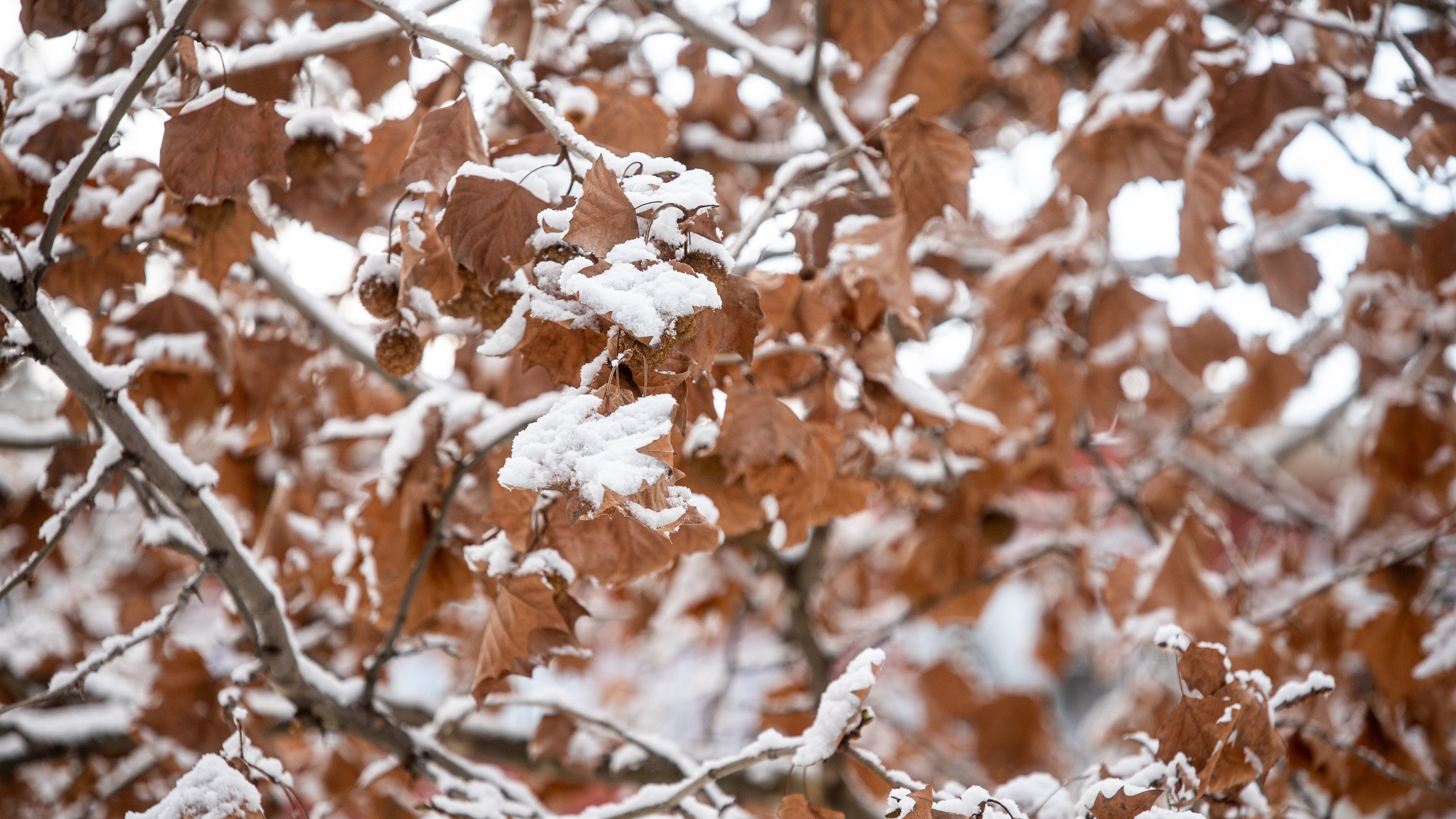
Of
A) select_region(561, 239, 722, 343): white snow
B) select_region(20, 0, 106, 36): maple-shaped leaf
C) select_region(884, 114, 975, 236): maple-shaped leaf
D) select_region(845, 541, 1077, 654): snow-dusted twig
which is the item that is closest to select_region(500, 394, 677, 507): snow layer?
select_region(561, 239, 722, 343): white snow

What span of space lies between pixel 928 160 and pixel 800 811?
28.5 inches

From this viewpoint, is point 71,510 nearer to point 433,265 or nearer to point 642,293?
point 433,265

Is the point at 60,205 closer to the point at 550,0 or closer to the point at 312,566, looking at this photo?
the point at 550,0

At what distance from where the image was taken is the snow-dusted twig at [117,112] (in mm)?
840

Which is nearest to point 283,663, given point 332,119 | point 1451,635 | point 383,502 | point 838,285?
point 383,502

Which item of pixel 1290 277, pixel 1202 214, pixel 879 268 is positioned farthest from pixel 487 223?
pixel 1290 277

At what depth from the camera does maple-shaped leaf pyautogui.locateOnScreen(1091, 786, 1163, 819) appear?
0.83 m

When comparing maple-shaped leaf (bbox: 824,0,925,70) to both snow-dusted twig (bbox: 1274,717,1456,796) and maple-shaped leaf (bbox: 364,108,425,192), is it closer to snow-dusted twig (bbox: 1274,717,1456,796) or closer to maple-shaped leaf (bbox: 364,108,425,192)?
maple-shaped leaf (bbox: 364,108,425,192)

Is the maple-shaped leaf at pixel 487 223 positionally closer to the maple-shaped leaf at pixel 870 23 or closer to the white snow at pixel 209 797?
the white snow at pixel 209 797

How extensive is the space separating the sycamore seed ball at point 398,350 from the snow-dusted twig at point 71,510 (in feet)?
1.00

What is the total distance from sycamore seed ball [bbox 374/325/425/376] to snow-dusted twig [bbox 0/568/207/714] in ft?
1.02

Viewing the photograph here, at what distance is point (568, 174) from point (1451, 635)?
1711mm

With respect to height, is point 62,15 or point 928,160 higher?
point 62,15

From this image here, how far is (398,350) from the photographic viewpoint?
0.96 m
